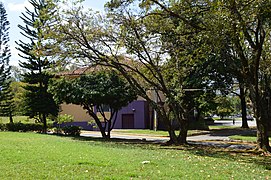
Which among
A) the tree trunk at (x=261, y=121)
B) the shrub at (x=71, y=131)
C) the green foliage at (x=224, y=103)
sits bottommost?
the shrub at (x=71, y=131)

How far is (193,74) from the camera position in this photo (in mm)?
20469

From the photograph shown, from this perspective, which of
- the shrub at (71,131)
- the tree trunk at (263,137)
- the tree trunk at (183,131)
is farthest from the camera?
the shrub at (71,131)

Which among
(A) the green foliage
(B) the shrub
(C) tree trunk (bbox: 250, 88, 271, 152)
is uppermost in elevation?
(A) the green foliage

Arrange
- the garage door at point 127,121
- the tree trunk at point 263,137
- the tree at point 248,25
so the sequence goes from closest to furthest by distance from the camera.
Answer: the tree at point 248,25 → the tree trunk at point 263,137 → the garage door at point 127,121

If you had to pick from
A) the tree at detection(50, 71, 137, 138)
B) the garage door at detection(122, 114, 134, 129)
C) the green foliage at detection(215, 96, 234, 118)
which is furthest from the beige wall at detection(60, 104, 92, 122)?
the tree at detection(50, 71, 137, 138)

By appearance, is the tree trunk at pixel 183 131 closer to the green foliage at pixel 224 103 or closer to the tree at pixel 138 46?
the tree at pixel 138 46

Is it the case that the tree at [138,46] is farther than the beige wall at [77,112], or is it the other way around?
the beige wall at [77,112]

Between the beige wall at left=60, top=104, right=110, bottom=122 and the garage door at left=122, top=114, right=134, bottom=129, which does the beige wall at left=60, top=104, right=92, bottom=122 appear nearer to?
the beige wall at left=60, top=104, right=110, bottom=122

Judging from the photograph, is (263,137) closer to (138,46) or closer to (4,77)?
(138,46)

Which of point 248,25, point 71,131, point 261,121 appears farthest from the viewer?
point 71,131

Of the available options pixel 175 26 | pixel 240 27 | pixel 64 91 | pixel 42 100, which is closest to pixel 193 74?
pixel 175 26

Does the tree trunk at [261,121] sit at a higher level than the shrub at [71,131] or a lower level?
higher

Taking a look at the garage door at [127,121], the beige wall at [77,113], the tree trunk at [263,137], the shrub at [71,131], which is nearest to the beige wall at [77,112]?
the beige wall at [77,113]

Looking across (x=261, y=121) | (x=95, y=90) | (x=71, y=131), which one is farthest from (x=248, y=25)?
(x=71, y=131)
